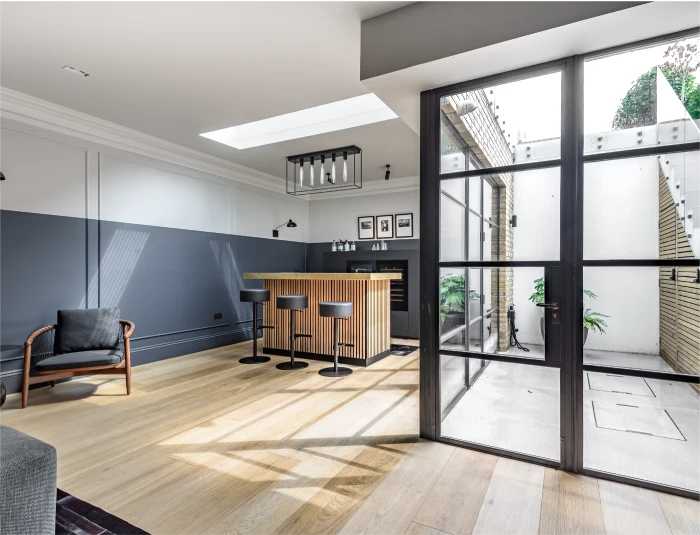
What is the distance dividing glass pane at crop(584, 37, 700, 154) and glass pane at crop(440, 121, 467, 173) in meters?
0.75

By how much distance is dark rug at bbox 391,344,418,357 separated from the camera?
558cm

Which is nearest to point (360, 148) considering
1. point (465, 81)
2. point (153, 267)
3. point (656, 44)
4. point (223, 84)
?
point (223, 84)

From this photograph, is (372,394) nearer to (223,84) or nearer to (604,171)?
(604,171)

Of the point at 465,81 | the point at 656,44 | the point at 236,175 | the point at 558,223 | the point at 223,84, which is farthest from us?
the point at 236,175

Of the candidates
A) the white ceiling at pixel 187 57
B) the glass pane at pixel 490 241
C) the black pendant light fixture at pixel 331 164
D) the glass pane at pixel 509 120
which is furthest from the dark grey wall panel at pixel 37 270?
the glass pane at pixel 490 241

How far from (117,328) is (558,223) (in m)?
4.29

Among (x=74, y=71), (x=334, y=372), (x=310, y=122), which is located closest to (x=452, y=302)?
(x=334, y=372)

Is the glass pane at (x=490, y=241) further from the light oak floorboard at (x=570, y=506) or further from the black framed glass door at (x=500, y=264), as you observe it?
the light oak floorboard at (x=570, y=506)

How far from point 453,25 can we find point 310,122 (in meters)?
2.74

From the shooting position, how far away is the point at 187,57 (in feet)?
10.1

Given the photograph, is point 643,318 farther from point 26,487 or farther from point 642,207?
point 26,487

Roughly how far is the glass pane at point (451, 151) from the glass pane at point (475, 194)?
117mm

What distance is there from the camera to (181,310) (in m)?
5.42

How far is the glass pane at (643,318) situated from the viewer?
81.7 inches
